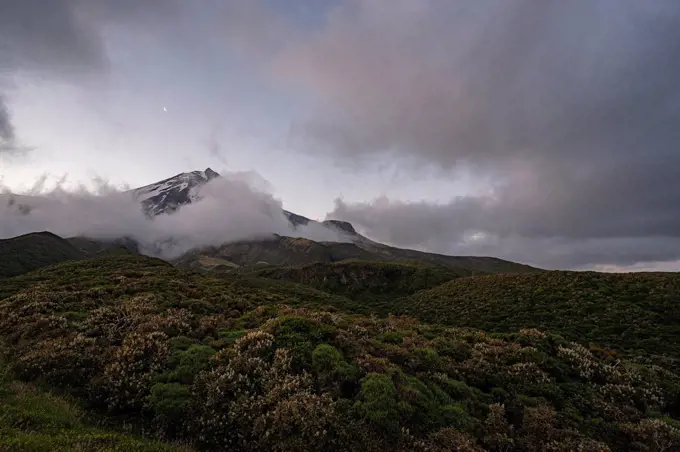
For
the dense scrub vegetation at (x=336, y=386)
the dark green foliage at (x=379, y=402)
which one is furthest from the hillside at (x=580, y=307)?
the dark green foliage at (x=379, y=402)

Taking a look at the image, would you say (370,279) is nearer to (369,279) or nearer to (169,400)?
(369,279)

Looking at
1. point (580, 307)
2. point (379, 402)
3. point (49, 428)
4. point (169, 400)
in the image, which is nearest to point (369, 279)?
point (580, 307)

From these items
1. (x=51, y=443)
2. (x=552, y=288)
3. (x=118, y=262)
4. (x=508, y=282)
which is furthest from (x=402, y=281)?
(x=51, y=443)

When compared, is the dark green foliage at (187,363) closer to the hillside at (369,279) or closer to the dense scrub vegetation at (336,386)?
the dense scrub vegetation at (336,386)

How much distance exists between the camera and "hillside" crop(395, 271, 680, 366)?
33.1 metres

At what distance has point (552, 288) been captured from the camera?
4981 cm

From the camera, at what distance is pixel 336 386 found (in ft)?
43.2

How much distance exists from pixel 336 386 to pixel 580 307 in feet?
136

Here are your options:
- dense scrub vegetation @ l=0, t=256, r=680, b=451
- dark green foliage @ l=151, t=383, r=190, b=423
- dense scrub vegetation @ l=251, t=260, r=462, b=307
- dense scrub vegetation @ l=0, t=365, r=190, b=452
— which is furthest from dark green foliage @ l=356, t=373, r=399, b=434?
dense scrub vegetation @ l=251, t=260, r=462, b=307

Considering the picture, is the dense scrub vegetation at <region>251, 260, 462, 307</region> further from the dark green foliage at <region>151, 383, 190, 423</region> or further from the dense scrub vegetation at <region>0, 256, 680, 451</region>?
the dark green foliage at <region>151, 383, 190, 423</region>

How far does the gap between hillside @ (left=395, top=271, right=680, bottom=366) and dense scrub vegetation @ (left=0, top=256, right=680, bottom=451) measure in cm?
1635

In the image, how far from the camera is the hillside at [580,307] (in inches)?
1304

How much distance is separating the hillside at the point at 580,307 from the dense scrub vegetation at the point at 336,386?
53.7ft

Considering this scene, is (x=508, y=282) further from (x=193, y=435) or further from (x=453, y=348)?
(x=193, y=435)
